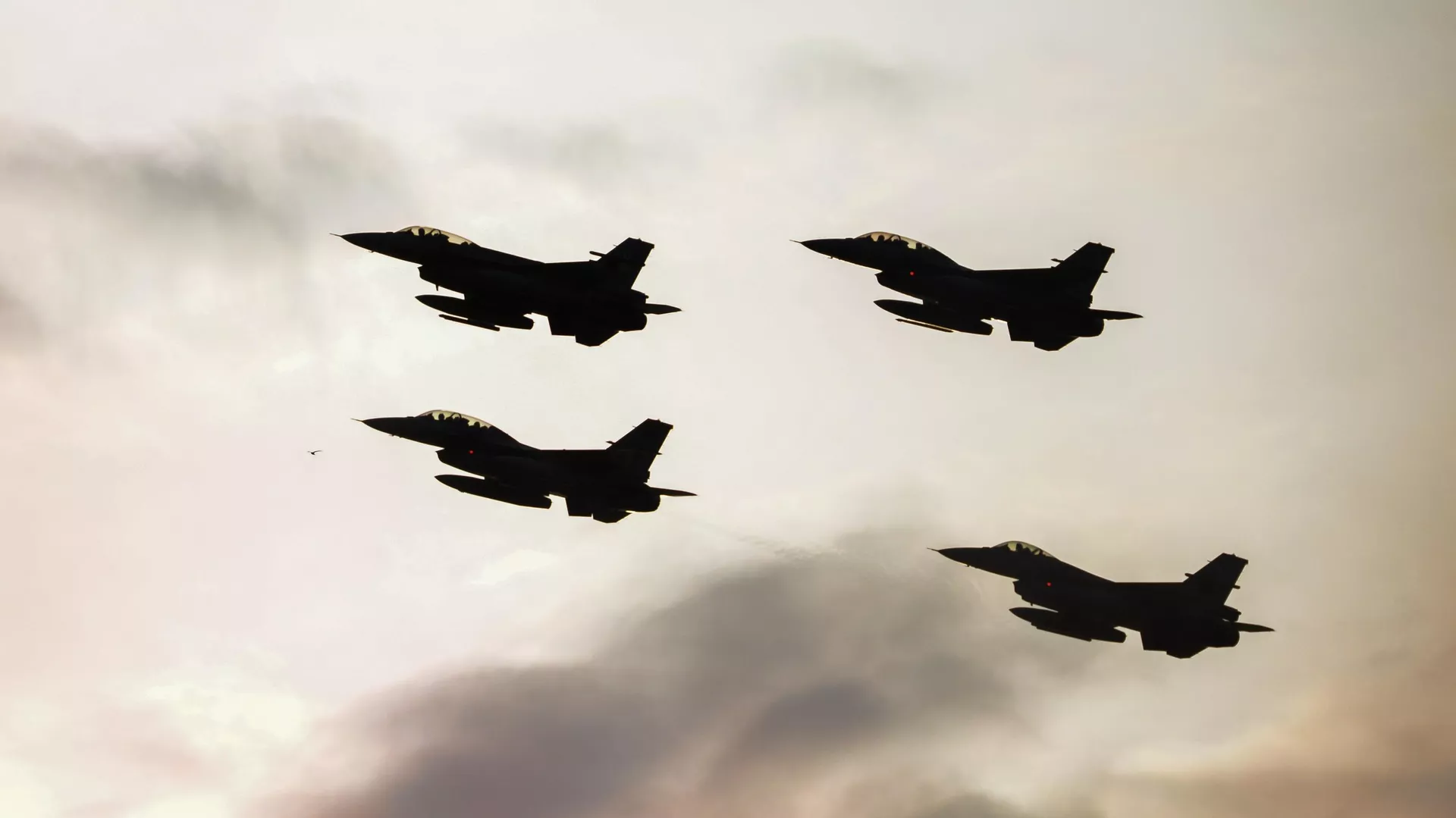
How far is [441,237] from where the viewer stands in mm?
72438

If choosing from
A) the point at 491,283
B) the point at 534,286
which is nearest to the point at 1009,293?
the point at 534,286

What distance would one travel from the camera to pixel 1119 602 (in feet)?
250

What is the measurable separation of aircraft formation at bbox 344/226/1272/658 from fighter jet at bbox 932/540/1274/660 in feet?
0.28

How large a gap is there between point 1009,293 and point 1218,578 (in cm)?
2139

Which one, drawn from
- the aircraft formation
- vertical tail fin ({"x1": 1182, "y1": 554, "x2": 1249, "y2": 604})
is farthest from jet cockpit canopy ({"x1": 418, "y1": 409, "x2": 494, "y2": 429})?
vertical tail fin ({"x1": 1182, "y1": 554, "x2": 1249, "y2": 604})

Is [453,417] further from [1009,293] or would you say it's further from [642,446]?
[1009,293]

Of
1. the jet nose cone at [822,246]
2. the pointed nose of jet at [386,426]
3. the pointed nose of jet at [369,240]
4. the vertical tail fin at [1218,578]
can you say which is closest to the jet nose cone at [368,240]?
the pointed nose of jet at [369,240]

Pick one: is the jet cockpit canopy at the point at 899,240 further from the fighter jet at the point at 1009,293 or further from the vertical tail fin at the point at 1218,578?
the vertical tail fin at the point at 1218,578

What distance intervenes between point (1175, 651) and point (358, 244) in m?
50.7

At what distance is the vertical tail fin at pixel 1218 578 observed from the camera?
254ft

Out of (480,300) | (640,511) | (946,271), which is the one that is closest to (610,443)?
(640,511)

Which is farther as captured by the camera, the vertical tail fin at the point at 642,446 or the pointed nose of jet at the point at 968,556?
the pointed nose of jet at the point at 968,556

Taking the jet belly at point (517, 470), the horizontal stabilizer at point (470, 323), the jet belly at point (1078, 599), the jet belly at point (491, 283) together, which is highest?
the jet belly at point (491, 283)

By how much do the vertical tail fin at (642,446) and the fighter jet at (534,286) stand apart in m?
6.03
